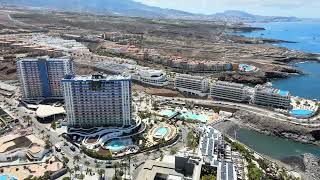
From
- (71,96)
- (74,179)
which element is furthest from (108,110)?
(74,179)

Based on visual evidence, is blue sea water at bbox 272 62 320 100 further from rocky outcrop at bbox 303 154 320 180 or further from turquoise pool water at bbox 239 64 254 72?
rocky outcrop at bbox 303 154 320 180

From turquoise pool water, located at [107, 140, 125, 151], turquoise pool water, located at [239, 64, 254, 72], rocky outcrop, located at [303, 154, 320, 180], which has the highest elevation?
turquoise pool water, located at [239, 64, 254, 72]

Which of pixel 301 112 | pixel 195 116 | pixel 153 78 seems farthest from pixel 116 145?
pixel 301 112

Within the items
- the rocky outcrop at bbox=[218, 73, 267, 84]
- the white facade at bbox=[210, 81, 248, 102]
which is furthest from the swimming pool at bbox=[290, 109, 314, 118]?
the rocky outcrop at bbox=[218, 73, 267, 84]

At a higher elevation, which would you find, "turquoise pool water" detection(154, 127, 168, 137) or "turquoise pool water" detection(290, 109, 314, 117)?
"turquoise pool water" detection(290, 109, 314, 117)

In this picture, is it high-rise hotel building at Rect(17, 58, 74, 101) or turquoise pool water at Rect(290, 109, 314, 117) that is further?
high-rise hotel building at Rect(17, 58, 74, 101)

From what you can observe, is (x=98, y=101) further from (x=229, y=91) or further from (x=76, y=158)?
(x=229, y=91)
